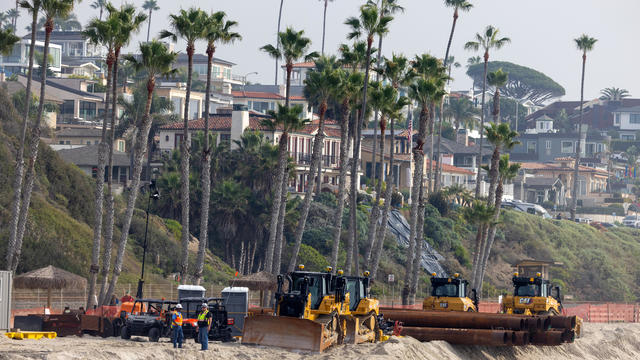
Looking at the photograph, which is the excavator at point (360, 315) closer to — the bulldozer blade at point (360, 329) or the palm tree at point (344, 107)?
the bulldozer blade at point (360, 329)

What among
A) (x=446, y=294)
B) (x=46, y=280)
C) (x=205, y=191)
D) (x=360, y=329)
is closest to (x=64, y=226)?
(x=205, y=191)

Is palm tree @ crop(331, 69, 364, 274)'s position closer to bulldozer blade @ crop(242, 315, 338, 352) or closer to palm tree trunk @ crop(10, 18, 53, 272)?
palm tree trunk @ crop(10, 18, 53, 272)

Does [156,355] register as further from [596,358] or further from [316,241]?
[316,241]

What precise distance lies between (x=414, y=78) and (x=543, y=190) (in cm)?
8519

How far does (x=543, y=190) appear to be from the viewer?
139750 mm

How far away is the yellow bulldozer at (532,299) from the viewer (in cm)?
4206

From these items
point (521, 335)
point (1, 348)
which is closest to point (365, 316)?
point (521, 335)

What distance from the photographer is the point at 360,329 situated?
104 feet

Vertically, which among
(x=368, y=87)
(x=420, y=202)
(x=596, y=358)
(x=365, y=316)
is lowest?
(x=596, y=358)

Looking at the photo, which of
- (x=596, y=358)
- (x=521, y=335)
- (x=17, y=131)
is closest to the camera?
(x=521, y=335)

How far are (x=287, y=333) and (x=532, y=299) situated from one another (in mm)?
16458

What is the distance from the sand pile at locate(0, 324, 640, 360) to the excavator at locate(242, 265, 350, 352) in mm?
352

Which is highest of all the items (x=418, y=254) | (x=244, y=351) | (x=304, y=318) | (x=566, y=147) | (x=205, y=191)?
(x=566, y=147)

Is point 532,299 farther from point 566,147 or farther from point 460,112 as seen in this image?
point 566,147
